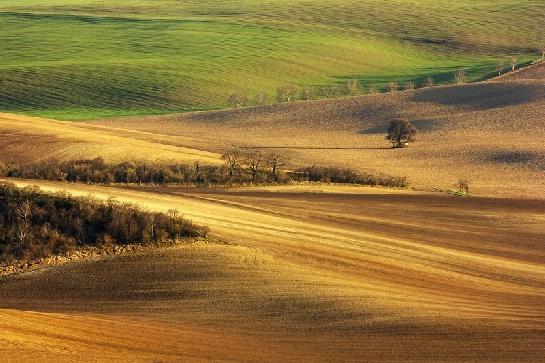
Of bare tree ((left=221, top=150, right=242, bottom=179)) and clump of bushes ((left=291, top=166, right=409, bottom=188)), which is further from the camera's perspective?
clump of bushes ((left=291, top=166, right=409, bottom=188))

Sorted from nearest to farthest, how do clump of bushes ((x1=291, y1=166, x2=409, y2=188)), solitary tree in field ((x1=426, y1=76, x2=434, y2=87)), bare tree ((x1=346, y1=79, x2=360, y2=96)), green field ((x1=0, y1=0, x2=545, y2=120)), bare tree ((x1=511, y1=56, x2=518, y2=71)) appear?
clump of bushes ((x1=291, y1=166, x2=409, y2=188)), green field ((x1=0, y1=0, x2=545, y2=120)), solitary tree in field ((x1=426, y1=76, x2=434, y2=87)), bare tree ((x1=346, y1=79, x2=360, y2=96)), bare tree ((x1=511, y1=56, x2=518, y2=71))

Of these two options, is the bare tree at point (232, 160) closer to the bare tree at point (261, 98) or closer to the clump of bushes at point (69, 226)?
the clump of bushes at point (69, 226)

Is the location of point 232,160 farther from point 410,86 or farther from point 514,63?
point 514,63

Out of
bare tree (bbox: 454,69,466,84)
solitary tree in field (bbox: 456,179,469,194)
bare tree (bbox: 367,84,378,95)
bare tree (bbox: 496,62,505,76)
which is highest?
bare tree (bbox: 496,62,505,76)

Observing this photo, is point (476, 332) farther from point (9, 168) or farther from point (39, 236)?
point (9, 168)

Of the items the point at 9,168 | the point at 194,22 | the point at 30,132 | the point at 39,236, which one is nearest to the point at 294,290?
the point at 39,236

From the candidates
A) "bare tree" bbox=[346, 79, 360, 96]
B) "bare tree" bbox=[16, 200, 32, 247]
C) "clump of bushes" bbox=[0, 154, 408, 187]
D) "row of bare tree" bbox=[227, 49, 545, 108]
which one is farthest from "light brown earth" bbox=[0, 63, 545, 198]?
"bare tree" bbox=[16, 200, 32, 247]

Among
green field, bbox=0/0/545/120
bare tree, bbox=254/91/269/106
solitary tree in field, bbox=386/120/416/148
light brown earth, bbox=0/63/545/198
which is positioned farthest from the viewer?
green field, bbox=0/0/545/120

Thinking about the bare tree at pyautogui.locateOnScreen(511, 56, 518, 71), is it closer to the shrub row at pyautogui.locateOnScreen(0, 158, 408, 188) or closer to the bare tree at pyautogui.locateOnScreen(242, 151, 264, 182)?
the bare tree at pyautogui.locateOnScreen(242, 151, 264, 182)
